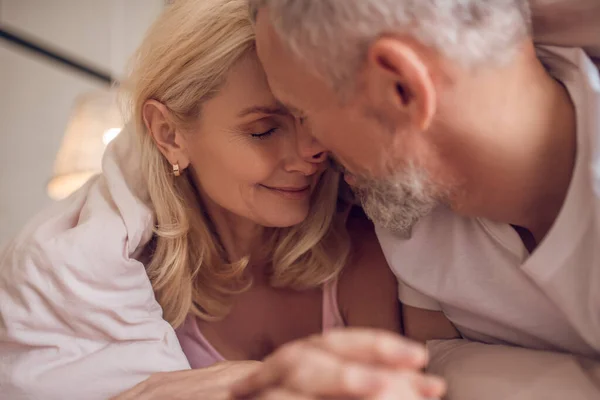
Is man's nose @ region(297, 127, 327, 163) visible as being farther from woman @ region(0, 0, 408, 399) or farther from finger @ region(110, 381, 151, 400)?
finger @ region(110, 381, 151, 400)

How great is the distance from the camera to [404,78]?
647 millimetres

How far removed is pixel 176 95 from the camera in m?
1.01

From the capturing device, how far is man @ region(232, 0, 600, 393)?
0.65m

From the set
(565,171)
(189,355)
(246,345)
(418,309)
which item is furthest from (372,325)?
(565,171)

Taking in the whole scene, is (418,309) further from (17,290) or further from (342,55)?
(17,290)

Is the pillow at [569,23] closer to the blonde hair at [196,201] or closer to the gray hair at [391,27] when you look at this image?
the gray hair at [391,27]

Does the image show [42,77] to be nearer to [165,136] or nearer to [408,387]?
[165,136]

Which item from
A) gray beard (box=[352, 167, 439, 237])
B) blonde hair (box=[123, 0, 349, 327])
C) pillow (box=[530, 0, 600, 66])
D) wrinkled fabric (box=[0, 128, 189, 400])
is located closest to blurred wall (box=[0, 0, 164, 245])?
blonde hair (box=[123, 0, 349, 327])

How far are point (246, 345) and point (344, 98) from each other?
1.96 ft

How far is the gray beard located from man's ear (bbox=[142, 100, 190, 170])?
37 centimetres

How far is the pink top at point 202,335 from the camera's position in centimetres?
109

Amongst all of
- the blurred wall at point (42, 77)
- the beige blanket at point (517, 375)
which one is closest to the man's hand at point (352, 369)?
the beige blanket at point (517, 375)

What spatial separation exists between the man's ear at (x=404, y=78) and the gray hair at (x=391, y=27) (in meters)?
0.02

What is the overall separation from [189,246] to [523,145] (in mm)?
651
